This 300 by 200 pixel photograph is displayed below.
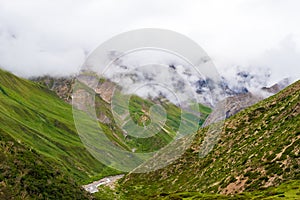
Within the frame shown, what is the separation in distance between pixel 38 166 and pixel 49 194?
765 centimetres

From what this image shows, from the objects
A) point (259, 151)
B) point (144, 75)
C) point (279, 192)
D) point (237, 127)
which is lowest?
point (279, 192)

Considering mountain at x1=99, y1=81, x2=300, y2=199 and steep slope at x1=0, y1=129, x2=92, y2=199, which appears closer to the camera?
steep slope at x1=0, y1=129, x2=92, y2=199

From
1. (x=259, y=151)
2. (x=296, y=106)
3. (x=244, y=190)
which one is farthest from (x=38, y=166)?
(x=296, y=106)

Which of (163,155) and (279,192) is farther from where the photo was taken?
(163,155)

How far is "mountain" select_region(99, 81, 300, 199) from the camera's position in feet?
230

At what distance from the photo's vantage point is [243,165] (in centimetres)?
8819

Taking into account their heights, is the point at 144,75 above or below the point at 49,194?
above

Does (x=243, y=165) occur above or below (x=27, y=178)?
below

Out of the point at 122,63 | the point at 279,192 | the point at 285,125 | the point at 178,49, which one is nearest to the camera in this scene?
the point at 178,49

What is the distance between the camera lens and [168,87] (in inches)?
1834

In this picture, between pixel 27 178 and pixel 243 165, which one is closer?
pixel 27 178

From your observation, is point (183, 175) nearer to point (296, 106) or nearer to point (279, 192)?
point (296, 106)

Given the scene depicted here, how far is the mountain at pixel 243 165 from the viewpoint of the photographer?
70.1 meters

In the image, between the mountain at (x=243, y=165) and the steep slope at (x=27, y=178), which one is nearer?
the steep slope at (x=27, y=178)
